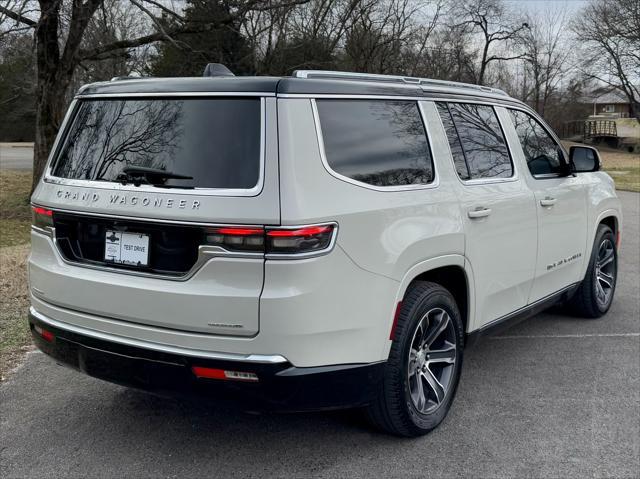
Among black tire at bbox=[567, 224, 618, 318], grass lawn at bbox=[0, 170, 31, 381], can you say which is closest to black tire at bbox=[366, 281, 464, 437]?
black tire at bbox=[567, 224, 618, 318]

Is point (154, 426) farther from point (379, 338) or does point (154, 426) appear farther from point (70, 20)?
point (70, 20)

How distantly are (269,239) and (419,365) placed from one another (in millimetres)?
1348

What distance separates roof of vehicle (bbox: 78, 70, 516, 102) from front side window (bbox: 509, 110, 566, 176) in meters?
1.21

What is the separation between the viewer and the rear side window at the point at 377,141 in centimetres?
306

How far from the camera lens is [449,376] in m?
3.79

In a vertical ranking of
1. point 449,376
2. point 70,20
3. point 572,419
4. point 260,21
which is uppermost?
point 260,21

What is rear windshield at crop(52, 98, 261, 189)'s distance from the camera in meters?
2.87

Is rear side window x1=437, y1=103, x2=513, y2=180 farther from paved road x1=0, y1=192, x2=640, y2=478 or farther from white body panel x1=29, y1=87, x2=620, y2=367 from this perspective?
paved road x1=0, y1=192, x2=640, y2=478

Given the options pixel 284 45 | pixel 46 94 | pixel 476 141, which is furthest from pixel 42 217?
pixel 284 45

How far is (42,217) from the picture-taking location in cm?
338

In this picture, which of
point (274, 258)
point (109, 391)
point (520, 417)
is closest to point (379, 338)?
point (274, 258)

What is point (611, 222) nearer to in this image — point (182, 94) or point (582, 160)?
point (582, 160)

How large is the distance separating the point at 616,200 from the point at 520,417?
9.95ft

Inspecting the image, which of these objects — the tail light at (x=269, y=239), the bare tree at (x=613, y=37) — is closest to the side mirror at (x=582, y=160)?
the tail light at (x=269, y=239)
